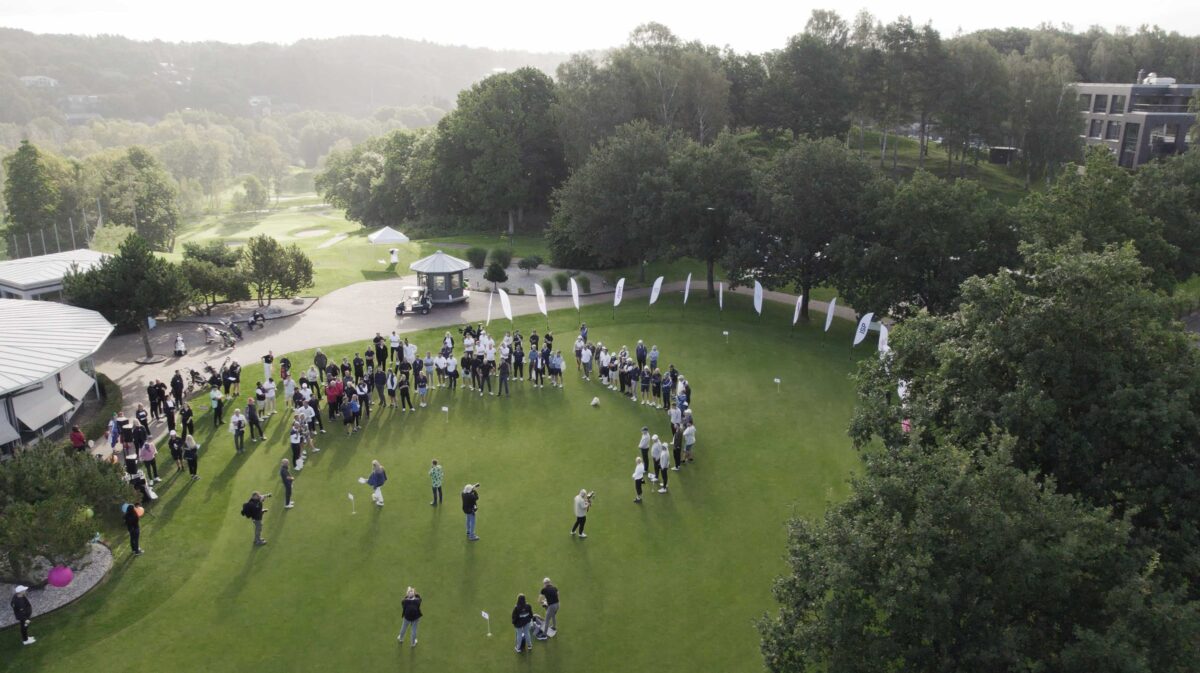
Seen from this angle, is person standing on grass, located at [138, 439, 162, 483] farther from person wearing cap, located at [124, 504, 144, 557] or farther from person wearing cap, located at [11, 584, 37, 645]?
person wearing cap, located at [11, 584, 37, 645]

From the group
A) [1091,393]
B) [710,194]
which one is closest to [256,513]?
[1091,393]

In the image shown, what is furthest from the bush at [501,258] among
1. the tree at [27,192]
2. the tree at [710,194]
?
the tree at [27,192]

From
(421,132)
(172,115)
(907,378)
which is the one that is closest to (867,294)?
(907,378)

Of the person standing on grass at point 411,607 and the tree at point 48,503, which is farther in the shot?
the tree at point 48,503

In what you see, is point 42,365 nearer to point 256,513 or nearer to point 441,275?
point 256,513

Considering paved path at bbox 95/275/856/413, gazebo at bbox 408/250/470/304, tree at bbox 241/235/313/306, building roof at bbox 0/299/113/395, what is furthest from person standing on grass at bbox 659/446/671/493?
tree at bbox 241/235/313/306

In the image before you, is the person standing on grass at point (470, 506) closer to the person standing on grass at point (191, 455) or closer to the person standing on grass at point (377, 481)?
the person standing on grass at point (377, 481)
